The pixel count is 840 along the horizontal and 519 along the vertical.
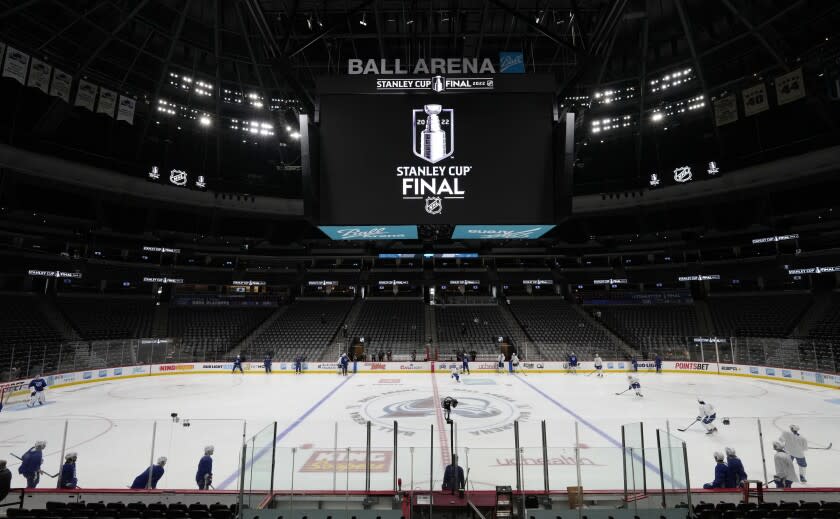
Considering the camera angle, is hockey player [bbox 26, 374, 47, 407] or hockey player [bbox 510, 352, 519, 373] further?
hockey player [bbox 510, 352, 519, 373]

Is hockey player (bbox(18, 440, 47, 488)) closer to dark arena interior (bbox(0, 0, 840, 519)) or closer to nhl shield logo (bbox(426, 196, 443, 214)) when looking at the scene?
dark arena interior (bbox(0, 0, 840, 519))

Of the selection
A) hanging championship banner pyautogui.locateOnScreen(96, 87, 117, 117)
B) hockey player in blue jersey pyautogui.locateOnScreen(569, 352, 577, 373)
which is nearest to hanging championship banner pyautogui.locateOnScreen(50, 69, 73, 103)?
hanging championship banner pyautogui.locateOnScreen(96, 87, 117, 117)

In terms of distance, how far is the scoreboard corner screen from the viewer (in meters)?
6.58

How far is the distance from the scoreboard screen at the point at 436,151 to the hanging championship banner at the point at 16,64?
16737mm

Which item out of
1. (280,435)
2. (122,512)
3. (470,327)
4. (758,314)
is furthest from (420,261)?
(122,512)

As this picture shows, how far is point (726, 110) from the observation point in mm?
20578

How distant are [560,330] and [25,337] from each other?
33015mm

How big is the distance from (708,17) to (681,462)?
21.2m

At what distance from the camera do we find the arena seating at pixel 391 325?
2991 cm

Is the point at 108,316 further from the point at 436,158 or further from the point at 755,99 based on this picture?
the point at 755,99

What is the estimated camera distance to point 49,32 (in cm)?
1697

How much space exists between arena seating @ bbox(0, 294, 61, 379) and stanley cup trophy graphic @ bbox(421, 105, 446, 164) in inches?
853

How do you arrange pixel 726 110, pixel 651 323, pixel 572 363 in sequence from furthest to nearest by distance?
pixel 651 323 → pixel 572 363 → pixel 726 110

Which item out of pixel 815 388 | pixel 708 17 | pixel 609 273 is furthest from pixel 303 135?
pixel 609 273
